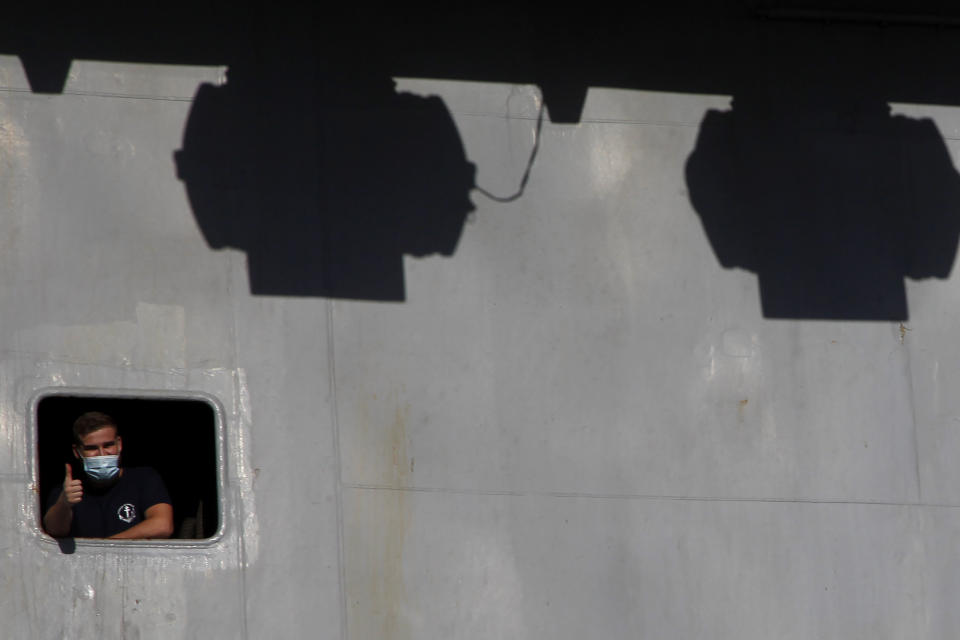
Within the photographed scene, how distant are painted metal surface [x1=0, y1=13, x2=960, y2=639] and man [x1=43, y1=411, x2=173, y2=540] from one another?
128 mm

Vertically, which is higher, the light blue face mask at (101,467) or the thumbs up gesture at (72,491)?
the light blue face mask at (101,467)

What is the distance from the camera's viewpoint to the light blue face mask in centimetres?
638

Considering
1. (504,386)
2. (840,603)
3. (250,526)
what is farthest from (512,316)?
(840,603)

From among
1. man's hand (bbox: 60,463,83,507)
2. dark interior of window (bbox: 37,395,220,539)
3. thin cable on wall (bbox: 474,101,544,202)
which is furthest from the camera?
thin cable on wall (bbox: 474,101,544,202)

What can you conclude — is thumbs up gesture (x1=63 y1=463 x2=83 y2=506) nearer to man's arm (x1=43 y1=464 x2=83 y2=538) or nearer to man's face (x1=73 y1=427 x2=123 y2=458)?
man's arm (x1=43 y1=464 x2=83 y2=538)

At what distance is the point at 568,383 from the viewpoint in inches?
273

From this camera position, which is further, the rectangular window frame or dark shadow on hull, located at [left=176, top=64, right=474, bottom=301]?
dark shadow on hull, located at [left=176, top=64, right=474, bottom=301]

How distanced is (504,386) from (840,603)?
1706 millimetres

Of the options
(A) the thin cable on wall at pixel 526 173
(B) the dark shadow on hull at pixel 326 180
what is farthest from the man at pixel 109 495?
(A) the thin cable on wall at pixel 526 173

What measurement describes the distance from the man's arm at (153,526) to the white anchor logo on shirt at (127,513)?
0.13ft

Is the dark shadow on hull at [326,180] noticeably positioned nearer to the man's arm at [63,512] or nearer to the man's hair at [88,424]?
the man's hair at [88,424]

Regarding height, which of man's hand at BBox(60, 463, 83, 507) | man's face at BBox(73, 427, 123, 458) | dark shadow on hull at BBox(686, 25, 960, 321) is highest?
dark shadow on hull at BBox(686, 25, 960, 321)

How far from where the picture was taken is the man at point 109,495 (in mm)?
6379

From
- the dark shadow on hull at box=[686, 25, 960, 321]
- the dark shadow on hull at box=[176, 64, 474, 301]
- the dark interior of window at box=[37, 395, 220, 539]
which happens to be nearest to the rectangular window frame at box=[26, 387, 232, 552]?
the dark interior of window at box=[37, 395, 220, 539]
